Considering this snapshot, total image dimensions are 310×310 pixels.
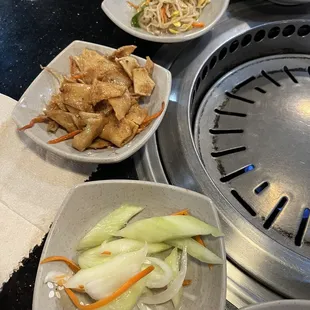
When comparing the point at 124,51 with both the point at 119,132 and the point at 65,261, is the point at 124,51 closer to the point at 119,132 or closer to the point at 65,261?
the point at 119,132

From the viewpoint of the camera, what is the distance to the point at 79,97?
154 centimetres

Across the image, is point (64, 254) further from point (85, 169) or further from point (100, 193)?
point (85, 169)

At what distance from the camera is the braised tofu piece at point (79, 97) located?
1.53 meters

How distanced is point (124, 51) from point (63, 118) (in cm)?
36

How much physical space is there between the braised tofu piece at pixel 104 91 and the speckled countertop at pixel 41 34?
25cm

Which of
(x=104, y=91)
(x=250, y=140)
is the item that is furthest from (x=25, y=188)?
(x=250, y=140)

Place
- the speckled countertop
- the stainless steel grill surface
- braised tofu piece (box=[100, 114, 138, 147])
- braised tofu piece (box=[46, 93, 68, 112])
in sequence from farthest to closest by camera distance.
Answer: the speckled countertop → braised tofu piece (box=[46, 93, 68, 112]) → braised tofu piece (box=[100, 114, 138, 147]) → the stainless steel grill surface

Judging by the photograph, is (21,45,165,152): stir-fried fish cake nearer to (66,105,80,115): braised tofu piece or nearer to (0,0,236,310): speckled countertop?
(66,105,80,115): braised tofu piece

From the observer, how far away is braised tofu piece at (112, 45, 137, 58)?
1636 mm

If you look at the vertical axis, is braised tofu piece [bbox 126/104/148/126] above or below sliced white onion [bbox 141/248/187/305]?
above

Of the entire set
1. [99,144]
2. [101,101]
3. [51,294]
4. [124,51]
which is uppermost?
[124,51]

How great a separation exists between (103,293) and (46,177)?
0.53 meters

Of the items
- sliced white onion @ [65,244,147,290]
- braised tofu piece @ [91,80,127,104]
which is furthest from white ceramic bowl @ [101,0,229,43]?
sliced white onion @ [65,244,147,290]

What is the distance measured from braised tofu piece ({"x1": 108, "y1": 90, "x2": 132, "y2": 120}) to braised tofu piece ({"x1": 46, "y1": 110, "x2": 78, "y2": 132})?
0.50ft
